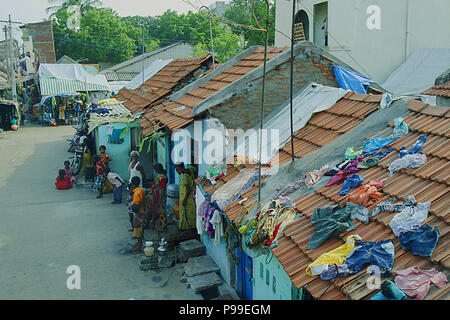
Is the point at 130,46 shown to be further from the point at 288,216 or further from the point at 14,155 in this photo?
the point at 288,216

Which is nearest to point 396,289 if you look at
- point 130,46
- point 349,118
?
point 349,118

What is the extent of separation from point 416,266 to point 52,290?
656cm

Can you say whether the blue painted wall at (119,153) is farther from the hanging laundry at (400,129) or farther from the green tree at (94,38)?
the green tree at (94,38)

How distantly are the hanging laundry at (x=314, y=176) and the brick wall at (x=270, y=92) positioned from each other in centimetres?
286

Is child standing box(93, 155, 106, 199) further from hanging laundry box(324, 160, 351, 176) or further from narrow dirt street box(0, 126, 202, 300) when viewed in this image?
hanging laundry box(324, 160, 351, 176)

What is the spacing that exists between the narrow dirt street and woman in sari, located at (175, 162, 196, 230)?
1148 millimetres

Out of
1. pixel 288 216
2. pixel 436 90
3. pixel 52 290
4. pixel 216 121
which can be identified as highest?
pixel 436 90

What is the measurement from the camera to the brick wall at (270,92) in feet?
28.5

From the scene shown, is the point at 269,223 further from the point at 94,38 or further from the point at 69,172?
the point at 94,38

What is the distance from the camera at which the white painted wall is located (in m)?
17.3

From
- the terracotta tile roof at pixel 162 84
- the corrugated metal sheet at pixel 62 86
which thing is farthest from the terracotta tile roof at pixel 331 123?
the corrugated metal sheet at pixel 62 86

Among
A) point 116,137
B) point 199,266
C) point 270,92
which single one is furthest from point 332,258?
point 116,137

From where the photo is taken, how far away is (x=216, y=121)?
862cm

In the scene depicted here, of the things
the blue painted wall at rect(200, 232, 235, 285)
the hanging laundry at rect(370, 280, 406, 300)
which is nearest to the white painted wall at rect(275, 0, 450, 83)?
the blue painted wall at rect(200, 232, 235, 285)
